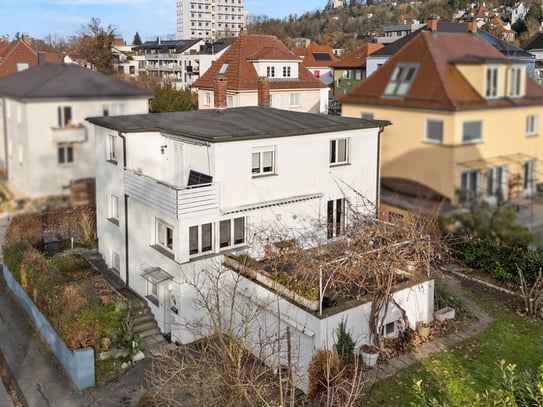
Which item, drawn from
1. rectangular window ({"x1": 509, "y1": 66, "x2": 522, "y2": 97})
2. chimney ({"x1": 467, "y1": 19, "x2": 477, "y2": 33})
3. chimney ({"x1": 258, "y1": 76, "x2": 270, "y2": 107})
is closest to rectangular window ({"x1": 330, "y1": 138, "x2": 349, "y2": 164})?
chimney ({"x1": 467, "y1": 19, "x2": 477, "y2": 33})

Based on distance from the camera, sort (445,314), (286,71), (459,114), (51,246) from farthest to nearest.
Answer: (286,71) < (51,246) < (445,314) < (459,114)

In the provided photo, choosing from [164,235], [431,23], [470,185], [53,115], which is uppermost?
[431,23]

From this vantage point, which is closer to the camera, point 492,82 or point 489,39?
point 492,82

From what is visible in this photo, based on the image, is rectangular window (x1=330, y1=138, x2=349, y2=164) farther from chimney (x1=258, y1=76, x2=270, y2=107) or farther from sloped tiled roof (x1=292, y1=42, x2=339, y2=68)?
chimney (x1=258, y1=76, x2=270, y2=107)

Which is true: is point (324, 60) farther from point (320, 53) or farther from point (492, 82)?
point (492, 82)

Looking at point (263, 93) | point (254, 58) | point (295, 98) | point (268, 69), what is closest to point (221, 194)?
point (263, 93)

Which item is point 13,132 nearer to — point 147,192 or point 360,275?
point 147,192

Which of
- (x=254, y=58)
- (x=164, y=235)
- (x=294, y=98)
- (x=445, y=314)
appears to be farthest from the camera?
(x=254, y=58)

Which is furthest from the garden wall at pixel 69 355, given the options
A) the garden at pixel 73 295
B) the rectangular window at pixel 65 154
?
the rectangular window at pixel 65 154
